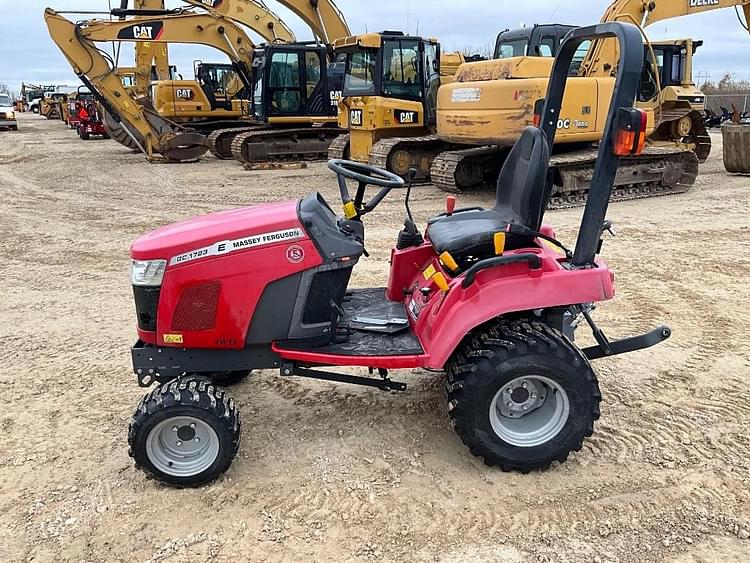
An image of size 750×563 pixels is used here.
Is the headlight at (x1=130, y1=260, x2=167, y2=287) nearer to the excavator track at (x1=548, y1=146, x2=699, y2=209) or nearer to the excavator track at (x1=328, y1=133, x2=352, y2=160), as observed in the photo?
the excavator track at (x1=548, y1=146, x2=699, y2=209)

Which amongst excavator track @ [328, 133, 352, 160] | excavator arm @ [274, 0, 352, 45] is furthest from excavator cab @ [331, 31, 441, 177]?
excavator arm @ [274, 0, 352, 45]

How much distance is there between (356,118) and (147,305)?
9.46 meters

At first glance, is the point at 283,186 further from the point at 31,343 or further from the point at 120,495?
the point at 120,495

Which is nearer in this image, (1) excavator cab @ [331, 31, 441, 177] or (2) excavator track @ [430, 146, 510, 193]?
(2) excavator track @ [430, 146, 510, 193]

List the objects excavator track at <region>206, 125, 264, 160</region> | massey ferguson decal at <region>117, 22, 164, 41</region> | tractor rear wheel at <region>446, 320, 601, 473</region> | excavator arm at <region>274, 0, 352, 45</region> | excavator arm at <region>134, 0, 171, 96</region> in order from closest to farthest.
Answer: tractor rear wheel at <region>446, 320, 601, 473</region>, massey ferguson decal at <region>117, 22, 164, 41</region>, excavator arm at <region>274, 0, 352, 45</region>, excavator track at <region>206, 125, 264, 160</region>, excavator arm at <region>134, 0, 171, 96</region>

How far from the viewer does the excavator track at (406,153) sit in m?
11.2

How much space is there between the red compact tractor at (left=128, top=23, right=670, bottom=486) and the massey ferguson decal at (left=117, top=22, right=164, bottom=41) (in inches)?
532

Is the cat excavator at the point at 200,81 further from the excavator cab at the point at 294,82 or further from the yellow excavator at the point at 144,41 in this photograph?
the excavator cab at the point at 294,82

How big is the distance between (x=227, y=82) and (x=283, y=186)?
7.95m

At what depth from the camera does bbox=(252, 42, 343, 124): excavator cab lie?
15.1 meters

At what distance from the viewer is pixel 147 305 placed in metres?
3.07

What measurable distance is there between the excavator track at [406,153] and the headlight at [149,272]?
827cm

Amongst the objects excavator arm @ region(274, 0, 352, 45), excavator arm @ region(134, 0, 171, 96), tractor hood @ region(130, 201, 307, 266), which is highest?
excavator arm @ region(274, 0, 352, 45)

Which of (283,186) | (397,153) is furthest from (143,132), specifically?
(397,153)
